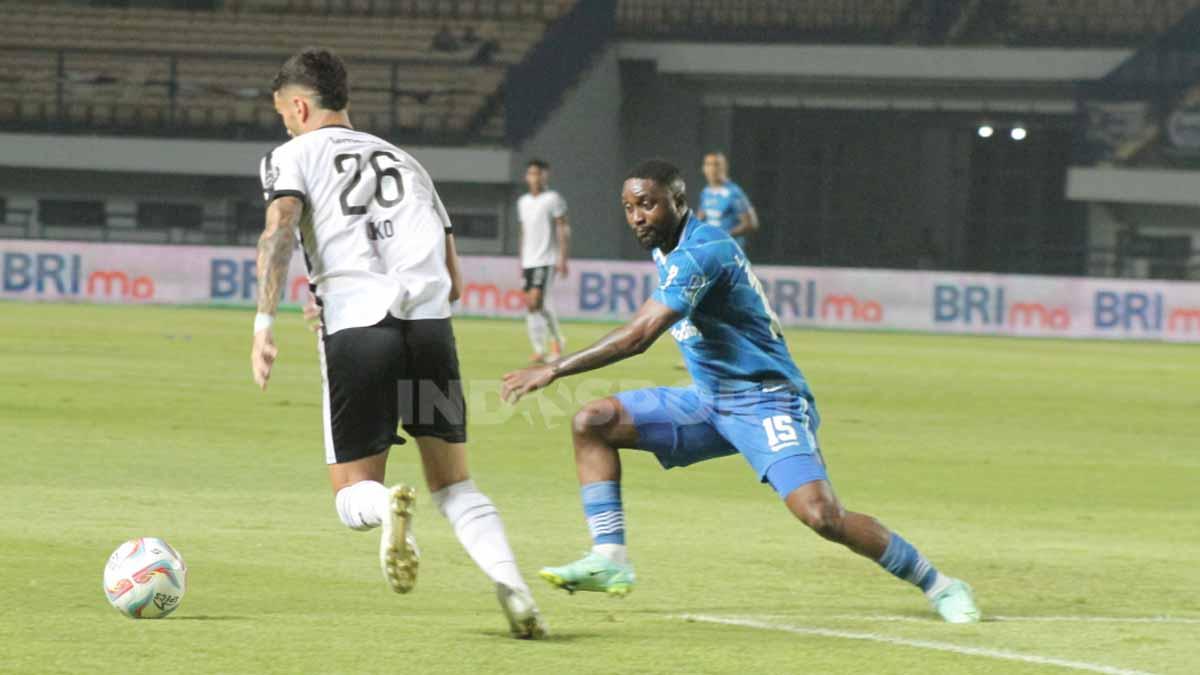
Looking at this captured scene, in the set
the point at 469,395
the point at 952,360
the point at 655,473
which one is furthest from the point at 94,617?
the point at 952,360

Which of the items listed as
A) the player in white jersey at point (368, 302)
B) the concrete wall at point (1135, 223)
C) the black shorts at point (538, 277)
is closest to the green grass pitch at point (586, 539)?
the player in white jersey at point (368, 302)

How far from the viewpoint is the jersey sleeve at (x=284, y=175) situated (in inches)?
266

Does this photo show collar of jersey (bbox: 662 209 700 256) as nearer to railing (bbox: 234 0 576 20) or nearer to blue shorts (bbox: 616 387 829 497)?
blue shorts (bbox: 616 387 829 497)

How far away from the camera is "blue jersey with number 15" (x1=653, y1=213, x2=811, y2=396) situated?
7.36 m

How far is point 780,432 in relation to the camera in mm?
7465

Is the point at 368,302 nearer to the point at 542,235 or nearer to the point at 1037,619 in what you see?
the point at 1037,619

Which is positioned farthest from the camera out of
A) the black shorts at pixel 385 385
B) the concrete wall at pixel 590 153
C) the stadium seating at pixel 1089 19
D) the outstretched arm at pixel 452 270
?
the stadium seating at pixel 1089 19

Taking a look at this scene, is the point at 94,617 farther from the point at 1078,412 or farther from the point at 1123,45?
the point at 1123,45

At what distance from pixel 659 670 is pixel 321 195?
2.03 meters

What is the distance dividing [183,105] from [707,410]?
110 feet

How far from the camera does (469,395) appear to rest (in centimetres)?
1952

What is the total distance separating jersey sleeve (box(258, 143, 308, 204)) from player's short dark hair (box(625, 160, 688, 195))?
1352 mm

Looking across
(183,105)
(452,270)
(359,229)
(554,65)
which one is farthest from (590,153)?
(359,229)

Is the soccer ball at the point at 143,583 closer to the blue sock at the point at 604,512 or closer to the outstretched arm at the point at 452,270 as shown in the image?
the outstretched arm at the point at 452,270
